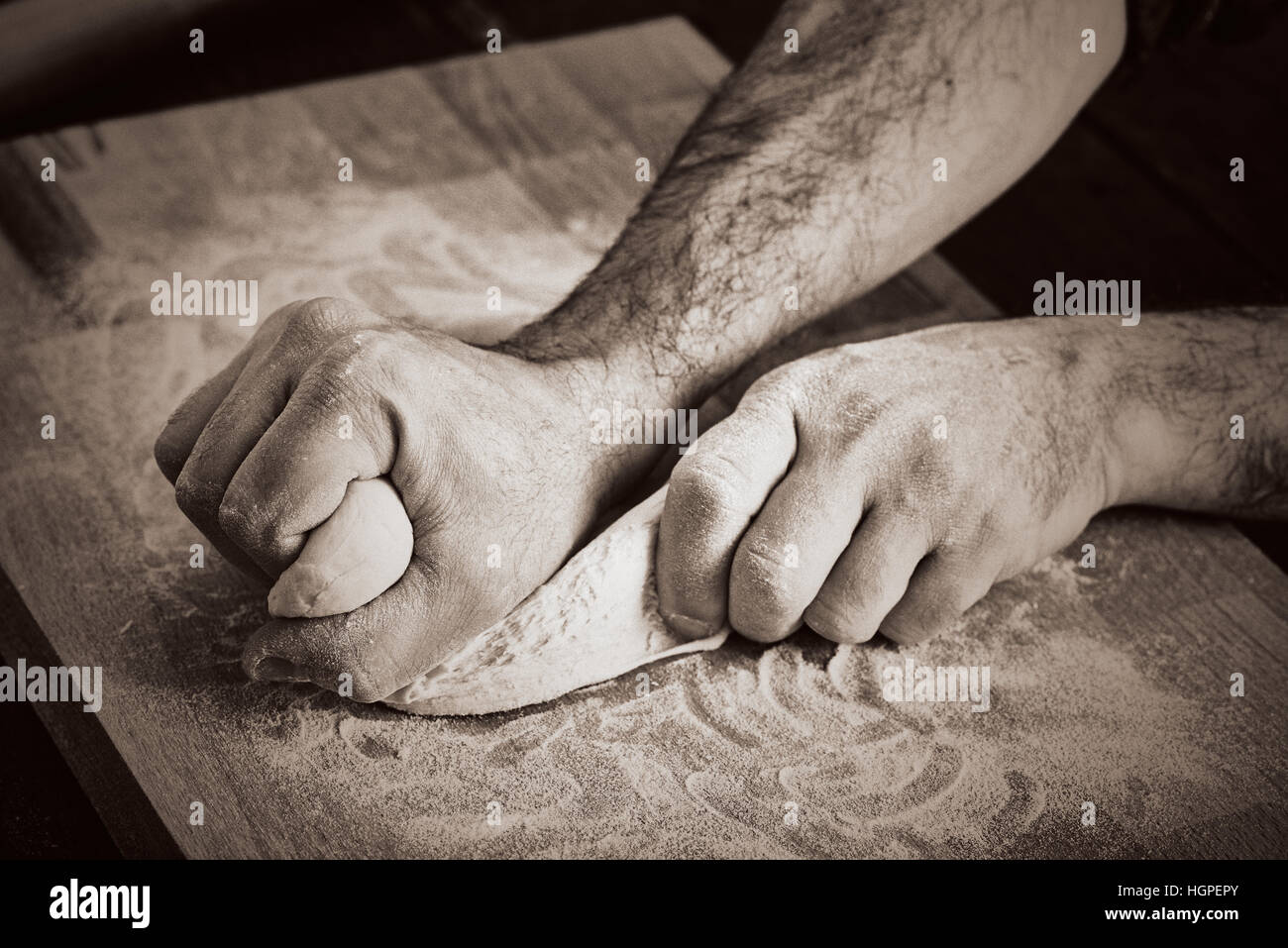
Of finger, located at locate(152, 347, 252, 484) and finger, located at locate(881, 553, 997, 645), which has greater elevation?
finger, located at locate(152, 347, 252, 484)

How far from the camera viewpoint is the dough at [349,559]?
766 millimetres

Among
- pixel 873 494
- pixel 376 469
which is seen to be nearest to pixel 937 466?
pixel 873 494

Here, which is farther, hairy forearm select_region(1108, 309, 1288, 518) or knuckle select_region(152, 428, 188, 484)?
hairy forearm select_region(1108, 309, 1288, 518)

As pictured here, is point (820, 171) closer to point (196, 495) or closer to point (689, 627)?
point (689, 627)

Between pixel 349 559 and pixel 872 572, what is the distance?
35cm

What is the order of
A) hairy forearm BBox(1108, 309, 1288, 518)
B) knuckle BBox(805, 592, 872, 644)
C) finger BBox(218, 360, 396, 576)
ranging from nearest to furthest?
1. finger BBox(218, 360, 396, 576)
2. knuckle BBox(805, 592, 872, 644)
3. hairy forearm BBox(1108, 309, 1288, 518)

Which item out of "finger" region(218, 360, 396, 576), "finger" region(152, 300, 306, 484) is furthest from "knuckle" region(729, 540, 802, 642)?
"finger" region(152, 300, 306, 484)

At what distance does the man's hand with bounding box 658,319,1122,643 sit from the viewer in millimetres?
846

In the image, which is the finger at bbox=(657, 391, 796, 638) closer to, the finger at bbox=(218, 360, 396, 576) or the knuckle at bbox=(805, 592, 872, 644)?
the knuckle at bbox=(805, 592, 872, 644)

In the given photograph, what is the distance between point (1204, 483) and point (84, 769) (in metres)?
0.86

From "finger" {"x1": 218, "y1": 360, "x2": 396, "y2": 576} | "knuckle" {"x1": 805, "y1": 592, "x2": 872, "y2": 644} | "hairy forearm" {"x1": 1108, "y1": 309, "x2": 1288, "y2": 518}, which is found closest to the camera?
"finger" {"x1": 218, "y1": 360, "x2": 396, "y2": 576}

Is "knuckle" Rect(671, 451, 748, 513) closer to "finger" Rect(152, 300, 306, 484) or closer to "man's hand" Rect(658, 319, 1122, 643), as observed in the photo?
"man's hand" Rect(658, 319, 1122, 643)

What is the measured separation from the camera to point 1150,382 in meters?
0.99

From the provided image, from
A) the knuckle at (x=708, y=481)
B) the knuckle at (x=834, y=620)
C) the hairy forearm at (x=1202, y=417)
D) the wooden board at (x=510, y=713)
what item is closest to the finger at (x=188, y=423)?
the wooden board at (x=510, y=713)
